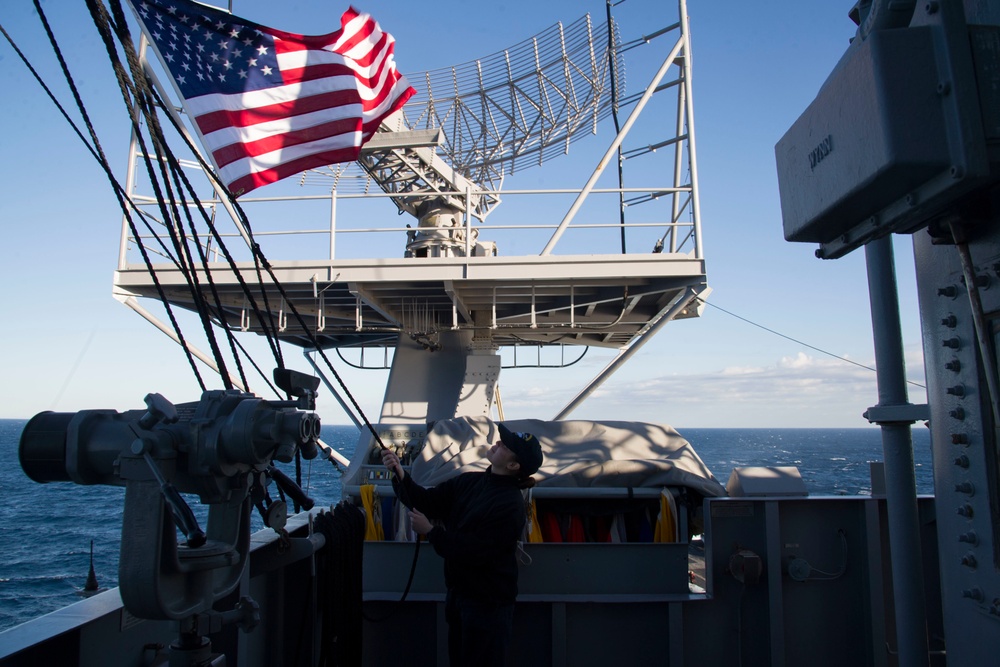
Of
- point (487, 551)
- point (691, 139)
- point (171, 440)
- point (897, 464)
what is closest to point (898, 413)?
point (897, 464)

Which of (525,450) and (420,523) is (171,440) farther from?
(525,450)

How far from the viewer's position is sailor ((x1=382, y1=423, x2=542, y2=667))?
11.1 ft

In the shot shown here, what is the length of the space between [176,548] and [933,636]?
407 centimetres

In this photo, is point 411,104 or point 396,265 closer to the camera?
point 396,265

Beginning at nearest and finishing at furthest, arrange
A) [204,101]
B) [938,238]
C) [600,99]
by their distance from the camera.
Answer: [938,238]
[204,101]
[600,99]

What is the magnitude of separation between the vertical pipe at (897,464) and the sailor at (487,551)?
5.36 feet

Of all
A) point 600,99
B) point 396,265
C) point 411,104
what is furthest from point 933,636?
point 411,104

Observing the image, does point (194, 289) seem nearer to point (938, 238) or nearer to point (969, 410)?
point (938, 238)

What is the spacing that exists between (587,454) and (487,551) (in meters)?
1.76

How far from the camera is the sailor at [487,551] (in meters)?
3.39

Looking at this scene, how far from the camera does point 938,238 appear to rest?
2.40 meters

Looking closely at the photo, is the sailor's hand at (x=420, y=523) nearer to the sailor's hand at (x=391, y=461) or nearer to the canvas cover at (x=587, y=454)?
the sailor's hand at (x=391, y=461)

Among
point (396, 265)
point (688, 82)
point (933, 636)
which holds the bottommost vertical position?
point (933, 636)

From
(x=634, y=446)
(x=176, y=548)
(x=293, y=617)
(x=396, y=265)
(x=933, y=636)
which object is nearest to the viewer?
(x=176, y=548)
